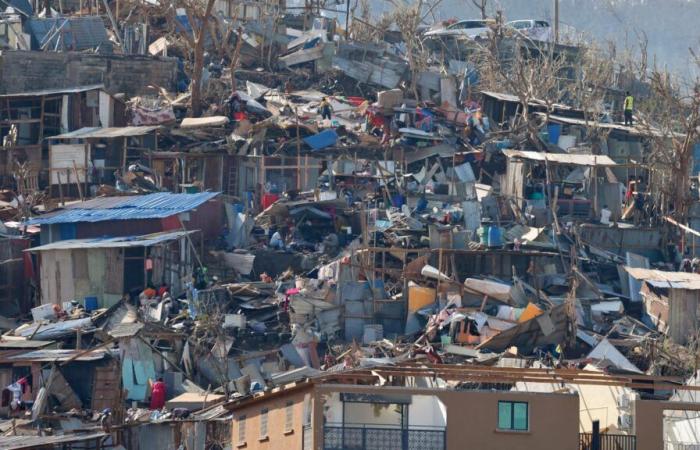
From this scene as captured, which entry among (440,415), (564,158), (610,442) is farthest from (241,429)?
(564,158)

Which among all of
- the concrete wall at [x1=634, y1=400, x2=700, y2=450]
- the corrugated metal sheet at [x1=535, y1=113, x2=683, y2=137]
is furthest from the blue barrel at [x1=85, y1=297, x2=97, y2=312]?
the corrugated metal sheet at [x1=535, y1=113, x2=683, y2=137]

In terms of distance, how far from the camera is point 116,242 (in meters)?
33.3

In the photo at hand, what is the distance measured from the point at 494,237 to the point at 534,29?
1902 cm

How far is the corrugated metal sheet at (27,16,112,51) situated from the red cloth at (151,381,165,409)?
17182mm

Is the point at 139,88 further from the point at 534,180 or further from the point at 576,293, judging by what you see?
the point at 576,293

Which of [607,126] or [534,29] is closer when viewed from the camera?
[607,126]

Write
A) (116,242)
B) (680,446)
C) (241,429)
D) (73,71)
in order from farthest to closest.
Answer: (73,71)
(116,242)
(241,429)
(680,446)

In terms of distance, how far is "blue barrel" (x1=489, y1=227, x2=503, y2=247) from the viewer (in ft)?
113

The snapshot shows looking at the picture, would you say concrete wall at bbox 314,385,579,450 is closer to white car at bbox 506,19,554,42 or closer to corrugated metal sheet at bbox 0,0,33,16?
corrugated metal sheet at bbox 0,0,33,16

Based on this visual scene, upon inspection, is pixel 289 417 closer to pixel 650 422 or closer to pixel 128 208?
pixel 650 422

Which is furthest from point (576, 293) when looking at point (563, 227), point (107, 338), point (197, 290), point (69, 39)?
point (69, 39)

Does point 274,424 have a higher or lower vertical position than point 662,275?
lower

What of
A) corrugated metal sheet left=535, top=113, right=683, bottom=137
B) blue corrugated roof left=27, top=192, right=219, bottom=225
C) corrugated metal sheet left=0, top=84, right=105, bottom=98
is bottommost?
blue corrugated roof left=27, top=192, right=219, bottom=225

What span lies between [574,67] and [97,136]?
16.4 m
